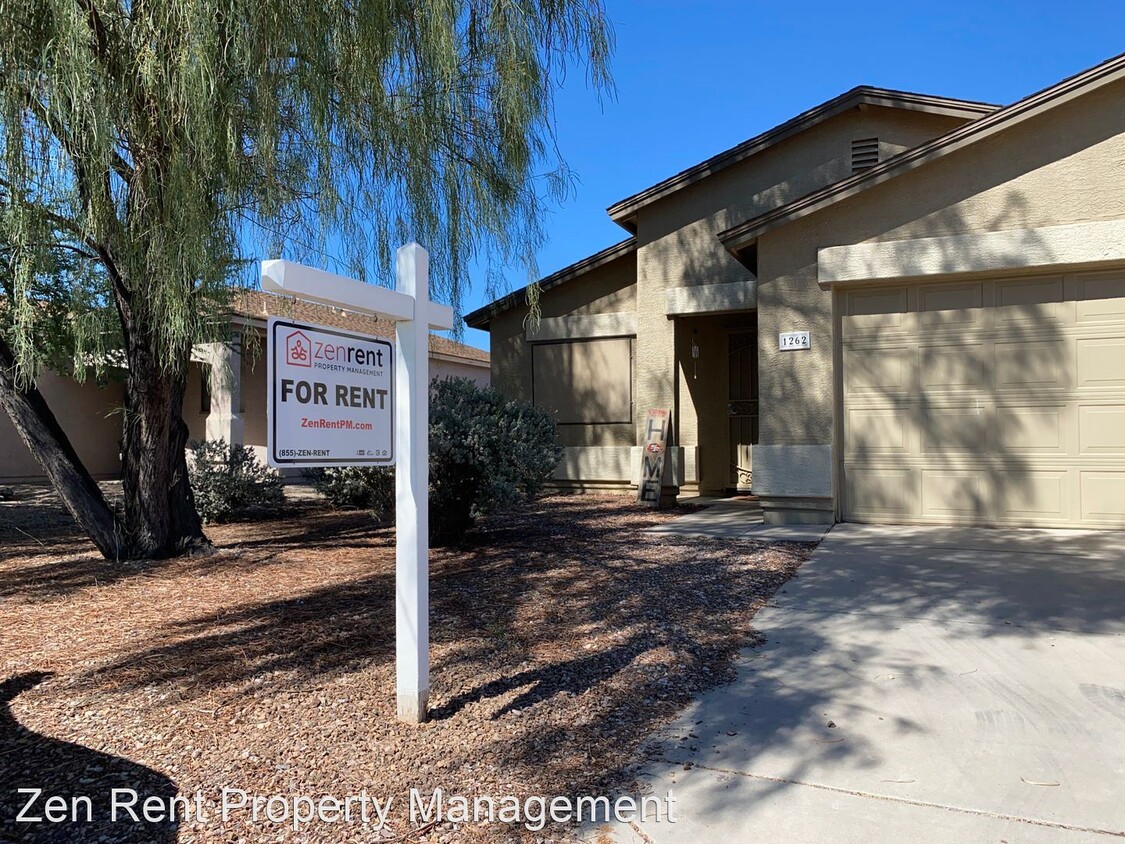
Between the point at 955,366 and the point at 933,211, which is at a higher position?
the point at 933,211

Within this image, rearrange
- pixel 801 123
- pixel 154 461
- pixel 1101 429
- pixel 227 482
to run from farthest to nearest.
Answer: pixel 801 123 → pixel 227 482 → pixel 1101 429 → pixel 154 461

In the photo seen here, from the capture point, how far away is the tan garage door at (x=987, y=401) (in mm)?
7953

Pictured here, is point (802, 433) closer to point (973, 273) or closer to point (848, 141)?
point (973, 273)

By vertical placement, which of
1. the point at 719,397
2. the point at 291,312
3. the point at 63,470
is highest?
the point at 291,312

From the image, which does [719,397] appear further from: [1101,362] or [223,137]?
[223,137]

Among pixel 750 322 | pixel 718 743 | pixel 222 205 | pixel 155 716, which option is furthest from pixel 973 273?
pixel 155 716

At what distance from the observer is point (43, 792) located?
3.06 meters

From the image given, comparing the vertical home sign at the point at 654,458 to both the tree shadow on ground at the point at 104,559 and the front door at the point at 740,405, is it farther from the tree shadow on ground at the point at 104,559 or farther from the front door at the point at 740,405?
the tree shadow on ground at the point at 104,559

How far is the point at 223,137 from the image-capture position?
15.6ft

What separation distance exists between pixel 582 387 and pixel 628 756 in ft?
33.6

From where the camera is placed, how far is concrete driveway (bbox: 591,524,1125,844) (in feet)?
9.53

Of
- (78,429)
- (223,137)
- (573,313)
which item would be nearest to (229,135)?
(223,137)

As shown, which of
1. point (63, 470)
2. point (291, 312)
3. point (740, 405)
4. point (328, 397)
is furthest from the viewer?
point (740, 405)

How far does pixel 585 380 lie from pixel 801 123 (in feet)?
16.9
